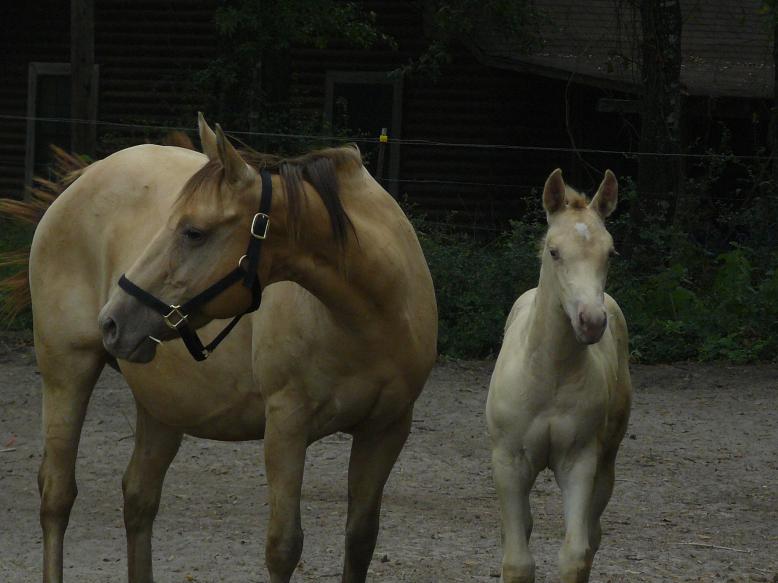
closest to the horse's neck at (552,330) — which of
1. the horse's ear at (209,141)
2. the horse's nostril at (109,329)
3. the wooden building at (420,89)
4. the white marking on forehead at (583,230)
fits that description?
the white marking on forehead at (583,230)

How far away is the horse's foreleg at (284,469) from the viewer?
4.05 meters

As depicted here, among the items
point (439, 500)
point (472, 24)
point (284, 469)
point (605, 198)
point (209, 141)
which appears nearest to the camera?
point (209, 141)

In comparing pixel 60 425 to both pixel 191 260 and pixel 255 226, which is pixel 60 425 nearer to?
pixel 191 260

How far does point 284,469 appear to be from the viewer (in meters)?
4.06

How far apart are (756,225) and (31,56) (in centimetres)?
1123

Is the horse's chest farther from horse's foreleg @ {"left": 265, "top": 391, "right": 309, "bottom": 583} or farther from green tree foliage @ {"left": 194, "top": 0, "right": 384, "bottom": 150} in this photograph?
green tree foliage @ {"left": 194, "top": 0, "right": 384, "bottom": 150}

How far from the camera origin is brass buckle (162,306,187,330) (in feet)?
12.2

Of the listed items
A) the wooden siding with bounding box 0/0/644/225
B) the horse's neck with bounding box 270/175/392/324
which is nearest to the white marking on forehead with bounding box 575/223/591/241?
the horse's neck with bounding box 270/175/392/324

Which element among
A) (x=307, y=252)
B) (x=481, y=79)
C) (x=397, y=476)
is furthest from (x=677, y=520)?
(x=481, y=79)

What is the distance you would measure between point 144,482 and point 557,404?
69.3 inches

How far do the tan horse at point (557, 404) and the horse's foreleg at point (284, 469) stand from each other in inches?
28.3

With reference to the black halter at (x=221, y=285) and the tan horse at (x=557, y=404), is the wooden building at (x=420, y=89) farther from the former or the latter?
the black halter at (x=221, y=285)

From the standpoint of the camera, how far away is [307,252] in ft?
12.8

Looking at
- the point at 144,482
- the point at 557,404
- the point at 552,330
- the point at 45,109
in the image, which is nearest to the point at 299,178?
the point at 552,330
